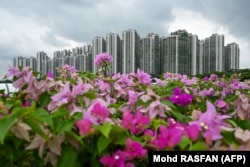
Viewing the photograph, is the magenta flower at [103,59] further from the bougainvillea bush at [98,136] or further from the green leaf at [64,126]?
the green leaf at [64,126]

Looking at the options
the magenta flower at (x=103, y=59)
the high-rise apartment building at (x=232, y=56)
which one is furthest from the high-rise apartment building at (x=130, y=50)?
the magenta flower at (x=103, y=59)

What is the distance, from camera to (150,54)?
1152 cm

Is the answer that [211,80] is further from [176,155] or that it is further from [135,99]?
[176,155]

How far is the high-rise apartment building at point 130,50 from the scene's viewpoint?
29.7 ft

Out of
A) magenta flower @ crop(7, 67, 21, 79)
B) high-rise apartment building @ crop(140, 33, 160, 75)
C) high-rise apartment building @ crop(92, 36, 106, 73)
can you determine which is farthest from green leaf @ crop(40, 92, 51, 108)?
high-rise apartment building @ crop(140, 33, 160, 75)

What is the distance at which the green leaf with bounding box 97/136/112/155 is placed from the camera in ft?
2.62

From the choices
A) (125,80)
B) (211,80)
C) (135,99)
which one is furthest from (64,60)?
(135,99)

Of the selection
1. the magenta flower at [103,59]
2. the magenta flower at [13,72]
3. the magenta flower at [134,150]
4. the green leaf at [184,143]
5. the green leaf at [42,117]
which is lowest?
the magenta flower at [134,150]

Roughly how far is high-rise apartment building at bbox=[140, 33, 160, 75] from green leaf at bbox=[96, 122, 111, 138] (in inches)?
398

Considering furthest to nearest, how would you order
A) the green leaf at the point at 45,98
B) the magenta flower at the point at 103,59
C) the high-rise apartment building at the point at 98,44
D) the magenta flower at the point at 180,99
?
the high-rise apartment building at the point at 98,44 → the magenta flower at the point at 103,59 → the magenta flower at the point at 180,99 → the green leaf at the point at 45,98

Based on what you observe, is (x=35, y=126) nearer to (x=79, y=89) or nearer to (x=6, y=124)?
(x=6, y=124)

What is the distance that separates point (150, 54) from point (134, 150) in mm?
10785

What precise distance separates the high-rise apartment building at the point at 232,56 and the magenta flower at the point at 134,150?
14199 millimetres

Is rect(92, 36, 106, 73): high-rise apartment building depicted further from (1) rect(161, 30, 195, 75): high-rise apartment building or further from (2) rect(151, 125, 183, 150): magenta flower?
(2) rect(151, 125, 183, 150): magenta flower
